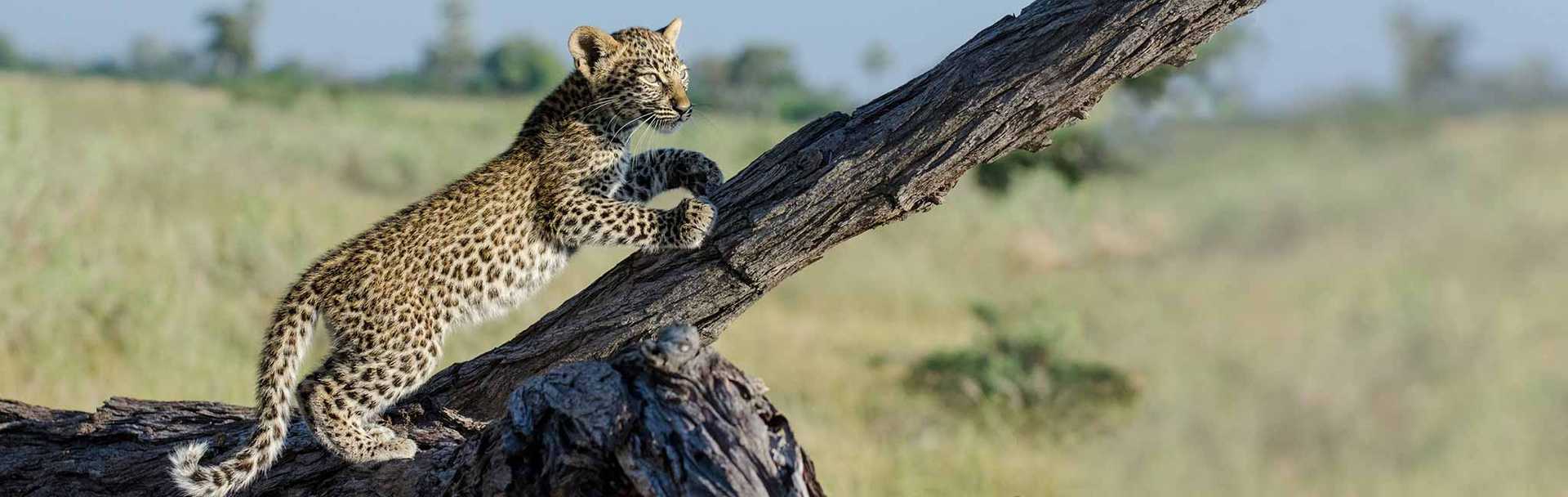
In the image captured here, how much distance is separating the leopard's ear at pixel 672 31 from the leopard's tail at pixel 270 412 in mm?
1987

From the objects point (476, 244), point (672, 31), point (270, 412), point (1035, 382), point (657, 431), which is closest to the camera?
point (657, 431)

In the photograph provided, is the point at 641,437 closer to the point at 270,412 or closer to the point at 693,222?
the point at 693,222

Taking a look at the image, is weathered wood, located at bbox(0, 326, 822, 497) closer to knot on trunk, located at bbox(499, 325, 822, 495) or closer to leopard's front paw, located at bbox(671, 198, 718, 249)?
knot on trunk, located at bbox(499, 325, 822, 495)

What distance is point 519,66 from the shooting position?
61.8 meters

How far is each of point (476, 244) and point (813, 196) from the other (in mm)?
1447

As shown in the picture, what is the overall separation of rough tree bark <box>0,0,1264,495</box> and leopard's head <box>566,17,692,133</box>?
2.58 ft

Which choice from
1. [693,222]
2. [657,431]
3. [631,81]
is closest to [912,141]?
[693,222]

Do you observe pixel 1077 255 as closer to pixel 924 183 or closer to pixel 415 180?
pixel 415 180

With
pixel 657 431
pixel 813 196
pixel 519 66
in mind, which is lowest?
pixel 657 431

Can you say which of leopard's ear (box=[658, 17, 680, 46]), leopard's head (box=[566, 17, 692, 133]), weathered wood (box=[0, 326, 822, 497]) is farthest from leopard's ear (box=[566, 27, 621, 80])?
weathered wood (box=[0, 326, 822, 497])

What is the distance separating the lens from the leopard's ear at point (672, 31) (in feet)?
21.8

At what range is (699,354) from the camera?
4074mm

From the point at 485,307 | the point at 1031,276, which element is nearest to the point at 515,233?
the point at 485,307

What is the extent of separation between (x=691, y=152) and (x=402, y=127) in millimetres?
36573
